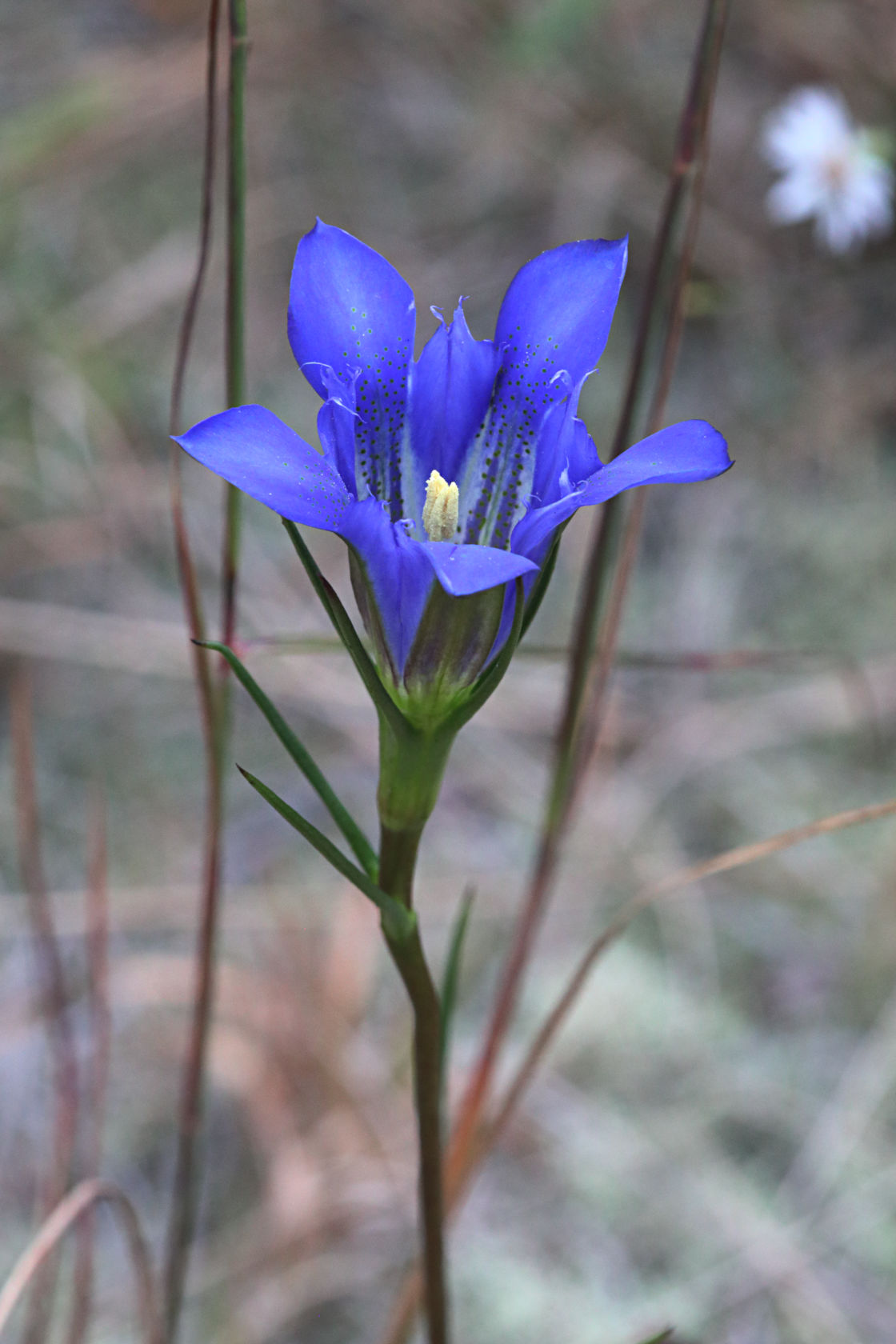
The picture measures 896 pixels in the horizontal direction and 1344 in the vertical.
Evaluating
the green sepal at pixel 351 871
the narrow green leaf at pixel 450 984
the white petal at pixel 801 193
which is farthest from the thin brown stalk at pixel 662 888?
the white petal at pixel 801 193

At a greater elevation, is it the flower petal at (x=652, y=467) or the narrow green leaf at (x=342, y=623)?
the flower petal at (x=652, y=467)

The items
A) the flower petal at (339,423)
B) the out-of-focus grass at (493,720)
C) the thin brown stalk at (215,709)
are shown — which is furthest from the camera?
the out-of-focus grass at (493,720)

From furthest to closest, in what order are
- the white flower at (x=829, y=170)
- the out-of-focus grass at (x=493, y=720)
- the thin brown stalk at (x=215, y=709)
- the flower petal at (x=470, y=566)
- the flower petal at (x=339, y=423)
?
the white flower at (x=829, y=170) < the out-of-focus grass at (x=493, y=720) < the thin brown stalk at (x=215, y=709) < the flower petal at (x=339, y=423) < the flower petal at (x=470, y=566)

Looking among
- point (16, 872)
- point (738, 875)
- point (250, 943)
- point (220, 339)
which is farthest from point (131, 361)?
point (738, 875)

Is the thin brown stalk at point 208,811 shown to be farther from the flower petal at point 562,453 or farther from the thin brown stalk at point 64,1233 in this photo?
the flower petal at point 562,453

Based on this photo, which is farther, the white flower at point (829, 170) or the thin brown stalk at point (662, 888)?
the white flower at point (829, 170)

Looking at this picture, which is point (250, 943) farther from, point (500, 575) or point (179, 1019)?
point (500, 575)

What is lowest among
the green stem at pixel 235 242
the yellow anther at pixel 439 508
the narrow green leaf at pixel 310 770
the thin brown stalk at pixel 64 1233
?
the thin brown stalk at pixel 64 1233

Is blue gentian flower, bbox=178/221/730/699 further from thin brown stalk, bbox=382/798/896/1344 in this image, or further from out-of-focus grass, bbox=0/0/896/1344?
out-of-focus grass, bbox=0/0/896/1344
